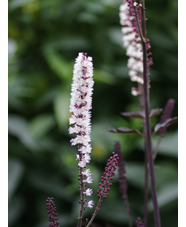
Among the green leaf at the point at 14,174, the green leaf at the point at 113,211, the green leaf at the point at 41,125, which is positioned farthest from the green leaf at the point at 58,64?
the green leaf at the point at 113,211

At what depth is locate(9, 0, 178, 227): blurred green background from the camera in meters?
1.79

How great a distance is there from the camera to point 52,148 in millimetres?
1946

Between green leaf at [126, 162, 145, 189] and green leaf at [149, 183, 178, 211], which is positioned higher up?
green leaf at [126, 162, 145, 189]

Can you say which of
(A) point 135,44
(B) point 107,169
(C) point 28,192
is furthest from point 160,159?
(B) point 107,169

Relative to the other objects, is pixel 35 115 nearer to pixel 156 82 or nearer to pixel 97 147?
pixel 97 147

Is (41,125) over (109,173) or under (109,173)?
over

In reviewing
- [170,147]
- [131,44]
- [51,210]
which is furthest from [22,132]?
[51,210]

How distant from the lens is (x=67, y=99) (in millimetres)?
2027

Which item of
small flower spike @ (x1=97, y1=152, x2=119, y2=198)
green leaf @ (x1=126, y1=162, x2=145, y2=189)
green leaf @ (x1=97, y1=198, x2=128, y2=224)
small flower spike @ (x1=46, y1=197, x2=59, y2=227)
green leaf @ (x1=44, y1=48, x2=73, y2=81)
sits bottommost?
green leaf @ (x1=97, y1=198, x2=128, y2=224)

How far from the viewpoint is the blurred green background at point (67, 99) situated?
5.87ft

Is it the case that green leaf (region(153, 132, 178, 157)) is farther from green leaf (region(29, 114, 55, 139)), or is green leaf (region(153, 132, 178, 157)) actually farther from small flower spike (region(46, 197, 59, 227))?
small flower spike (region(46, 197, 59, 227))

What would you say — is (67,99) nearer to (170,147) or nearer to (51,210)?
(170,147)

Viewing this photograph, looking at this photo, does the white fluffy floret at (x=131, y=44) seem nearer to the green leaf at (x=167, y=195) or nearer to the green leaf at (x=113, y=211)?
the green leaf at (x=167, y=195)

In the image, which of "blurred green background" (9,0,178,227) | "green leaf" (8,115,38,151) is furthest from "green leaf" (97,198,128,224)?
"green leaf" (8,115,38,151)
